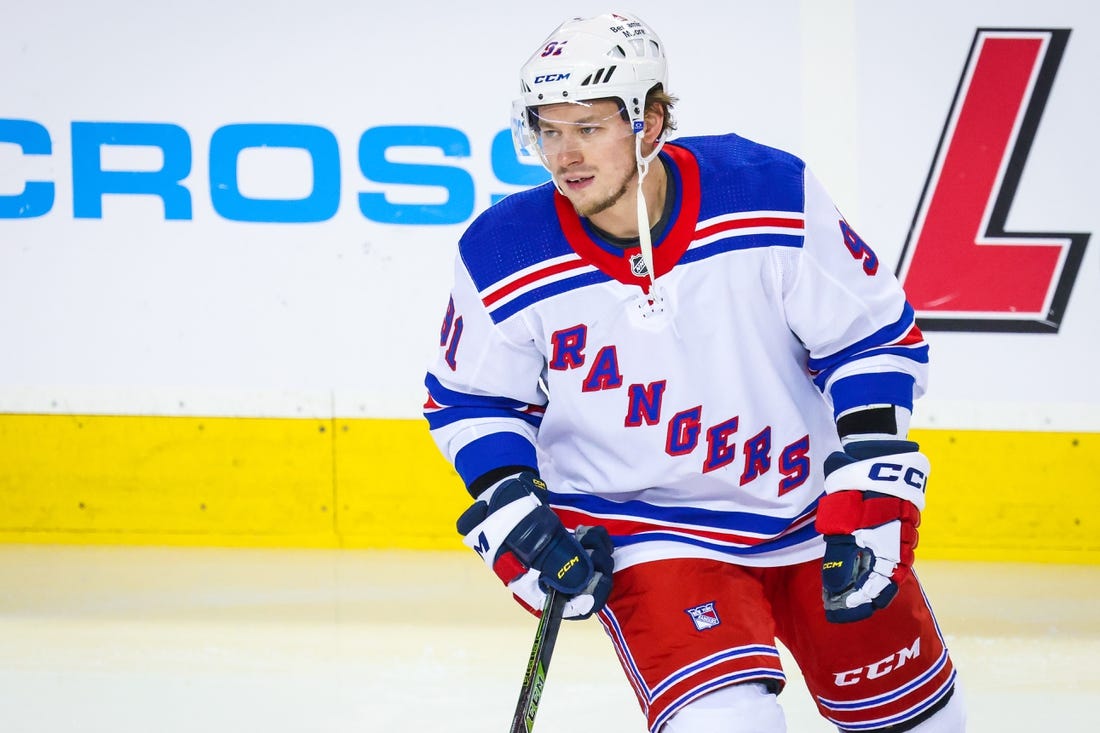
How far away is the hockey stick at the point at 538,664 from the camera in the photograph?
74.0 inches

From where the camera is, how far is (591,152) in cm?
191

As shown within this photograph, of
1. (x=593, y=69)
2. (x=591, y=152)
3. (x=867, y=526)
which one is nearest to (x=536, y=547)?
(x=867, y=526)

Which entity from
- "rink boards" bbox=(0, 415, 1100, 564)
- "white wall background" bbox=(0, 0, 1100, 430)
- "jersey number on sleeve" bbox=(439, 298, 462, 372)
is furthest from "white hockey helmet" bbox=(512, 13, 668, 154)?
"rink boards" bbox=(0, 415, 1100, 564)

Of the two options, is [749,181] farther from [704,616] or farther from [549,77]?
[704,616]

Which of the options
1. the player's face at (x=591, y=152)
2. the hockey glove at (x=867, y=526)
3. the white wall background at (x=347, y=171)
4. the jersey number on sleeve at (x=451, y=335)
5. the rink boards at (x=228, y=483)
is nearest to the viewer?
the hockey glove at (x=867, y=526)

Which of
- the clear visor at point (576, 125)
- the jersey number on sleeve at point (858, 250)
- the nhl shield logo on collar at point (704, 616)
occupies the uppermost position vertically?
the clear visor at point (576, 125)

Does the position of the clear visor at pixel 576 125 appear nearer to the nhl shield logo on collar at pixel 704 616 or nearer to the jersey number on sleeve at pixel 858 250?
the jersey number on sleeve at pixel 858 250

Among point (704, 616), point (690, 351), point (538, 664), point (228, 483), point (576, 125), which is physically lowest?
point (228, 483)

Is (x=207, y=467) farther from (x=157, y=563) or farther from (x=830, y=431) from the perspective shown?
(x=830, y=431)

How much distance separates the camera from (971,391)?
13.1 feet

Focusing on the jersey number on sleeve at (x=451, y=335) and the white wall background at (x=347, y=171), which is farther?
the white wall background at (x=347, y=171)

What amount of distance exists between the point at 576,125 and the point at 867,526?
671 mm

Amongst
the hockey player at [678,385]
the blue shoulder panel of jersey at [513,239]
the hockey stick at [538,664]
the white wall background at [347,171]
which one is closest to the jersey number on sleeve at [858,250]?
the hockey player at [678,385]

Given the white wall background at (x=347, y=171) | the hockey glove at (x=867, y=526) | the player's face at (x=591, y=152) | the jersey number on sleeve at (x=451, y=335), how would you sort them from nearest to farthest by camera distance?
1. the hockey glove at (x=867, y=526)
2. the player's face at (x=591, y=152)
3. the jersey number on sleeve at (x=451, y=335)
4. the white wall background at (x=347, y=171)
